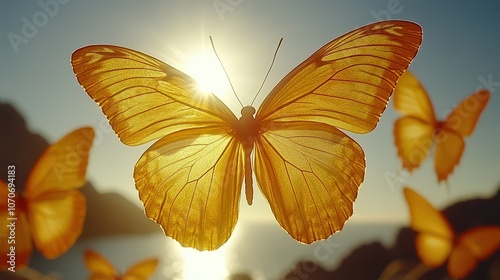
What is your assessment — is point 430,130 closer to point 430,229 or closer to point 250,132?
point 430,229

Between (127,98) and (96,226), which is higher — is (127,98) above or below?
above

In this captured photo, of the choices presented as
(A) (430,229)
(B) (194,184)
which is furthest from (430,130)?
(B) (194,184)

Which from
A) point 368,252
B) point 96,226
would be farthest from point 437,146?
point 96,226

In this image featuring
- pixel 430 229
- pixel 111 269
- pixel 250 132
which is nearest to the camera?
pixel 250 132

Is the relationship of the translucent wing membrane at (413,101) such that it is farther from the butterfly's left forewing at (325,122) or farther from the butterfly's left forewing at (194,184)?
the butterfly's left forewing at (194,184)

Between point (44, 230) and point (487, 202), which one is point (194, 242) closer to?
point (44, 230)

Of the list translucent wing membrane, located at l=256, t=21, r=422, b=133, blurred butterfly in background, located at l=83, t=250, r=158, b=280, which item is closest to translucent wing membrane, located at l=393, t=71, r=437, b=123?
translucent wing membrane, located at l=256, t=21, r=422, b=133
